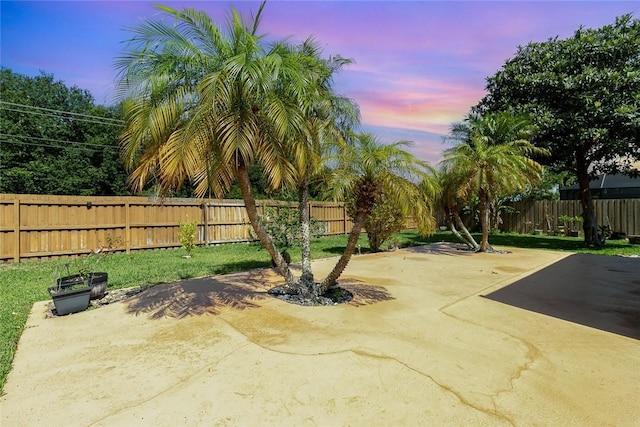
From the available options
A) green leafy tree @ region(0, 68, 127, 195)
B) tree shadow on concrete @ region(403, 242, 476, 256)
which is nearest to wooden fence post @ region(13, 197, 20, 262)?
tree shadow on concrete @ region(403, 242, 476, 256)

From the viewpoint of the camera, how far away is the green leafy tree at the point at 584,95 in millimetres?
10992

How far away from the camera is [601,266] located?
899cm

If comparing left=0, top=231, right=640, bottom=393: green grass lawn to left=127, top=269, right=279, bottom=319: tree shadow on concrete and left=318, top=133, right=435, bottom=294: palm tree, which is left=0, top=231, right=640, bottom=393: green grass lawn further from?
left=318, top=133, right=435, bottom=294: palm tree

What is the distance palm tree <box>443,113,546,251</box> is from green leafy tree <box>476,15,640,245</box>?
1148mm

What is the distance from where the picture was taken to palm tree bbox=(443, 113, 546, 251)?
34.7ft

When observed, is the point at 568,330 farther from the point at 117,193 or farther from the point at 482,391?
the point at 117,193

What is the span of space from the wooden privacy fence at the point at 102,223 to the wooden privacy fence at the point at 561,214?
12.9m

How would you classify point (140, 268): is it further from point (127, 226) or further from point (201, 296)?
point (201, 296)

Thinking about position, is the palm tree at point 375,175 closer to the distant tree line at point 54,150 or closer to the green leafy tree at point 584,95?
the green leafy tree at point 584,95

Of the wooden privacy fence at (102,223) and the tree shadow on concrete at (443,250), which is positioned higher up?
the wooden privacy fence at (102,223)

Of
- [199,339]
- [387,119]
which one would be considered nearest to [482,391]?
[199,339]

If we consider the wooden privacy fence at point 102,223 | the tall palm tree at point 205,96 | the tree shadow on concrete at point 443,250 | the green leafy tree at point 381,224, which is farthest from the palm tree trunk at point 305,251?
the wooden privacy fence at point 102,223

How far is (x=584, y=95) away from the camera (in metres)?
11.2

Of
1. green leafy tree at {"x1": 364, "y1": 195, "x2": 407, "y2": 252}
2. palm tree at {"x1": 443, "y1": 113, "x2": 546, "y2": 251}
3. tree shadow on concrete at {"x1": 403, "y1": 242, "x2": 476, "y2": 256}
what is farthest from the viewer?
tree shadow on concrete at {"x1": 403, "y1": 242, "x2": 476, "y2": 256}
